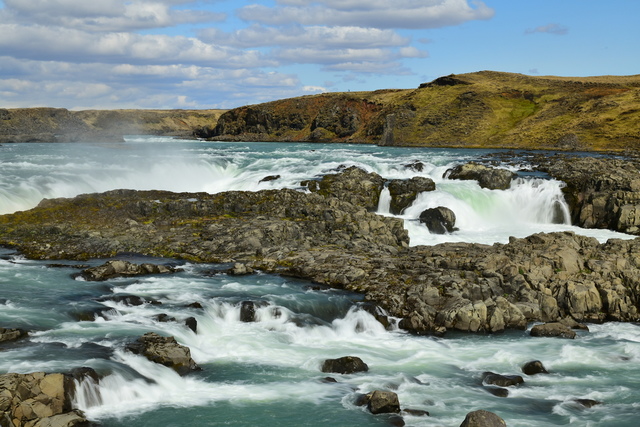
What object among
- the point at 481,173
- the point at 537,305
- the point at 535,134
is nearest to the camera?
the point at 537,305

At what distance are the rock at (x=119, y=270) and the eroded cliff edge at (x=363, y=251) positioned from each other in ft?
11.2

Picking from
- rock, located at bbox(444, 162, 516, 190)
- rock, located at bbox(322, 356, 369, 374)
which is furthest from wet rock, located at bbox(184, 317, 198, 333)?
rock, located at bbox(444, 162, 516, 190)

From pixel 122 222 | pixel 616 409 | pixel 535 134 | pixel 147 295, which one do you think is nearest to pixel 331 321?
pixel 147 295

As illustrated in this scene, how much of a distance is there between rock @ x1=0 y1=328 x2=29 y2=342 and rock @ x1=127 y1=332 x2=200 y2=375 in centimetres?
396

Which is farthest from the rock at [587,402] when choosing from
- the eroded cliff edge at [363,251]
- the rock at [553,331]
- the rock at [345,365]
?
the rock at [345,365]

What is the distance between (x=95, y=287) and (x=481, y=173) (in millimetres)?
40197

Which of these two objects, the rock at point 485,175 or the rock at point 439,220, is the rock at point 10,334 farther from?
the rock at point 485,175

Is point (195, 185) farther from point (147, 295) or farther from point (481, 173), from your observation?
point (147, 295)

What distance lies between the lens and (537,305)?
26906 mm

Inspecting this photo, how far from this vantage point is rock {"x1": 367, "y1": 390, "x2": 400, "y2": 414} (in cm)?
1758

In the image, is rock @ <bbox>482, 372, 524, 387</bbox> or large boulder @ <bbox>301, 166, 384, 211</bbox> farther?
large boulder @ <bbox>301, 166, 384, 211</bbox>

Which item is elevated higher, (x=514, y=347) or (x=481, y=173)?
(x=481, y=173)

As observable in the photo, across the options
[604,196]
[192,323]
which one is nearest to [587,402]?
[192,323]

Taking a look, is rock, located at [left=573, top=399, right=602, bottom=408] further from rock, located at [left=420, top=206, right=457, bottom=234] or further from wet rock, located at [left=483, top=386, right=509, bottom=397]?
rock, located at [left=420, top=206, right=457, bottom=234]
